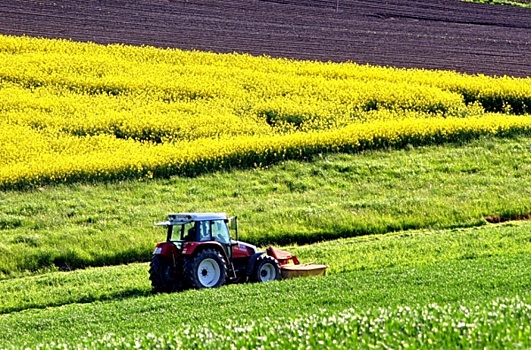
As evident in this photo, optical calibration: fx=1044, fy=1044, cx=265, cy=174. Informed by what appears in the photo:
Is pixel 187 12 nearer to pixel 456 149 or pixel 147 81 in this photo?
pixel 147 81

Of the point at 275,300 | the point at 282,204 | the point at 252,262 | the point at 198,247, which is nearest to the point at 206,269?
the point at 198,247

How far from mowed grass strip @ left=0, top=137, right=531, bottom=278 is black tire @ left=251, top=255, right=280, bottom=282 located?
5.61m

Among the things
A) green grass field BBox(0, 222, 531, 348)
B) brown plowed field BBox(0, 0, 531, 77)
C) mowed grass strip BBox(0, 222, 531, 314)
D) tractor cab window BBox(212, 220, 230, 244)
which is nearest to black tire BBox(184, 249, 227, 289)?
tractor cab window BBox(212, 220, 230, 244)

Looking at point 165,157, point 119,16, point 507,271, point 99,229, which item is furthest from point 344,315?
point 119,16

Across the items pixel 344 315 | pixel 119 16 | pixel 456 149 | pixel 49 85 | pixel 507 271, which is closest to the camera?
pixel 344 315

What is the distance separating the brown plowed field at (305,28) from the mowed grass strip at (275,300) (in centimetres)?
2772

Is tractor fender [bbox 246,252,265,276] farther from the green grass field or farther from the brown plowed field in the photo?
the brown plowed field

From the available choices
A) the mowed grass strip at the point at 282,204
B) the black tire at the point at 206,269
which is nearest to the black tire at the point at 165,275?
the black tire at the point at 206,269

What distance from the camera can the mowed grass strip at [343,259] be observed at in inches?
814

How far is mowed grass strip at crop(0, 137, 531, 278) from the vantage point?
25.6 meters

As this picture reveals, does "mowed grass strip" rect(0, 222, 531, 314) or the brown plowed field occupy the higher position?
the brown plowed field

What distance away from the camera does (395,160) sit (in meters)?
33.3

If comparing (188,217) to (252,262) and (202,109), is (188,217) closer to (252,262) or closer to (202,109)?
(252,262)

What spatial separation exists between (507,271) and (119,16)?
110 feet
